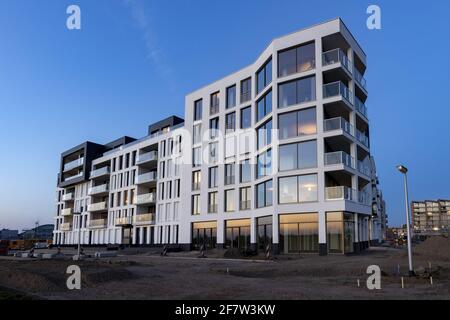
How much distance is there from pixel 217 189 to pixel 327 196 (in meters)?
15.2

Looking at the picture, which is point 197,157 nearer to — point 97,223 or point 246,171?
point 246,171

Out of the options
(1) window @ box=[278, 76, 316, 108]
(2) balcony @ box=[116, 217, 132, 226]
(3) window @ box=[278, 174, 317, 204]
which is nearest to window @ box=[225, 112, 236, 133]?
(1) window @ box=[278, 76, 316, 108]

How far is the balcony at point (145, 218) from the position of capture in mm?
54875

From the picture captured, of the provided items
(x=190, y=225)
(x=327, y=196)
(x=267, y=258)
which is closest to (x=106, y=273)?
(x=267, y=258)

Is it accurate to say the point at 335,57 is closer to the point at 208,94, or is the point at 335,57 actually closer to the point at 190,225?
the point at 208,94

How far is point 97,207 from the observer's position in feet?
218

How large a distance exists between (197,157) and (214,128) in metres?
4.27

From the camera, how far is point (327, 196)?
3288 centimetres

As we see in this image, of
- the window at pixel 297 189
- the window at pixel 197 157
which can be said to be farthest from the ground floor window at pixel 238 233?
the window at pixel 197 157

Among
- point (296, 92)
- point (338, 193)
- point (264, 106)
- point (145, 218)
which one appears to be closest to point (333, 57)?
point (296, 92)

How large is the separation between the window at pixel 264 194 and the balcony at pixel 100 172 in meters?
34.3

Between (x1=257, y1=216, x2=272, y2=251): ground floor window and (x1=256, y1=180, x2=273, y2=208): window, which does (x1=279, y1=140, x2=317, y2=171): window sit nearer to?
(x1=256, y1=180, x2=273, y2=208): window

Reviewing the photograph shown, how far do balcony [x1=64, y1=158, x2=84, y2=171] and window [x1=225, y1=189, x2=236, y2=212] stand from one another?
39105mm

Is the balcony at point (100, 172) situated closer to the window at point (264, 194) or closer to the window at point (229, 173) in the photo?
the window at point (229, 173)
